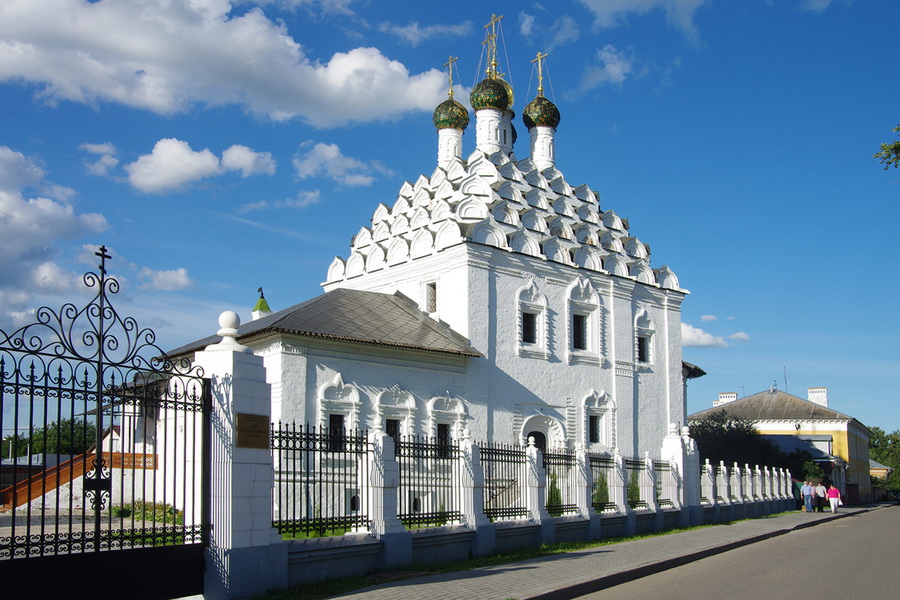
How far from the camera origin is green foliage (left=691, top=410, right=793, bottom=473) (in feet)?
111

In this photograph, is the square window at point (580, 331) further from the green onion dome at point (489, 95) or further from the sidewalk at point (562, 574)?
the sidewalk at point (562, 574)

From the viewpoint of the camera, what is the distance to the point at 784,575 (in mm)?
10523

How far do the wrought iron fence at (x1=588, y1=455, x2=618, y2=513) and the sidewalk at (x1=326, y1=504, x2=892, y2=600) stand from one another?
914 millimetres

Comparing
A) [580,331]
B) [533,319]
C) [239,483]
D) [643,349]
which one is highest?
[533,319]

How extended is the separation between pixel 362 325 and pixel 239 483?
1104 centimetres

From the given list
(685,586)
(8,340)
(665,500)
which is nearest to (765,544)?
(665,500)

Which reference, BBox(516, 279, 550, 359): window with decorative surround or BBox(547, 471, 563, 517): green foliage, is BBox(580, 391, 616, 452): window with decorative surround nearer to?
BBox(516, 279, 550, 359): window with decorative surround

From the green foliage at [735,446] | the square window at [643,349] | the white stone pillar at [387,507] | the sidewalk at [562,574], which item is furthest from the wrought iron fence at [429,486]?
the green foliage at [735,446]

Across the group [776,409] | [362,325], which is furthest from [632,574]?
[776,409]

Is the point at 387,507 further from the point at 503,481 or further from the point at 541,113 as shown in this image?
the point at 541,113

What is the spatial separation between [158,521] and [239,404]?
4.85 m

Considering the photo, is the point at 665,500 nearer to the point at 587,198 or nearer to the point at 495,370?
the point at 495,370

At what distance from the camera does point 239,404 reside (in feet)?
26.8

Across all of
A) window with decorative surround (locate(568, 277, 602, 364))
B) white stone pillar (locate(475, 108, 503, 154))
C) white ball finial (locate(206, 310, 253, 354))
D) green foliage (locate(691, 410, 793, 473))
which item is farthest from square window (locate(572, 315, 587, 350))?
white ball finial (locate(206, 310, 253, 354))
